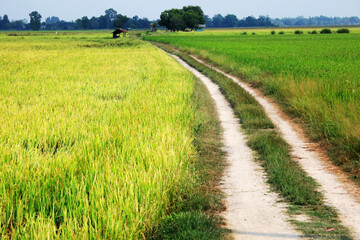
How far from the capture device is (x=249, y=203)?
5.20 metres

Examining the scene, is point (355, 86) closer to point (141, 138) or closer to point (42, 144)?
point (141, 138)

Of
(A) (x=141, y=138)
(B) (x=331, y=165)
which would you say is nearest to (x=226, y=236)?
(A) (x=141, y=138)

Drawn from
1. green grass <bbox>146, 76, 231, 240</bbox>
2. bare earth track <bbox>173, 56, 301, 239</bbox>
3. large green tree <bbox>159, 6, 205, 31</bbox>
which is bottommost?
bare earth track <bbox>173, 56, 301, 239</bbox>

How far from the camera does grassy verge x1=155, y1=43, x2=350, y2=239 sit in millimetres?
4508

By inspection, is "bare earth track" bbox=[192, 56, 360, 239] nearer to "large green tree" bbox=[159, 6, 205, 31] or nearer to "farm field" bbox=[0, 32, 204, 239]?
"farm field" bbox=[0, 32, 204, 239]

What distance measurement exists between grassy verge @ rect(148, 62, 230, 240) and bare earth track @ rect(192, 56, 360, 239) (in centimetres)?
151

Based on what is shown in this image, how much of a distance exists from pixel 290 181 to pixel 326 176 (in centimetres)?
87

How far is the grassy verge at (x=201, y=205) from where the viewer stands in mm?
4207

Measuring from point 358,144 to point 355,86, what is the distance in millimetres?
4237

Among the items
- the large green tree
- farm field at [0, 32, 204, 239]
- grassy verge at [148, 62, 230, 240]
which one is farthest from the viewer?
the large green tree

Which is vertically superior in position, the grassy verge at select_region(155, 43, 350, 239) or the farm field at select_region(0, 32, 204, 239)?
the farm field at select_region(0, 32, 204, 239)

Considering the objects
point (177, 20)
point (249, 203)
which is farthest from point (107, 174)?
point (177, 20)

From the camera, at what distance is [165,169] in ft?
17.4

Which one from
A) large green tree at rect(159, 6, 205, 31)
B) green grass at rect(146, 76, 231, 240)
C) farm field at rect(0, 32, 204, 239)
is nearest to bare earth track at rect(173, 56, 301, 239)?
green grass at rect(146, 76, 231, 240)
